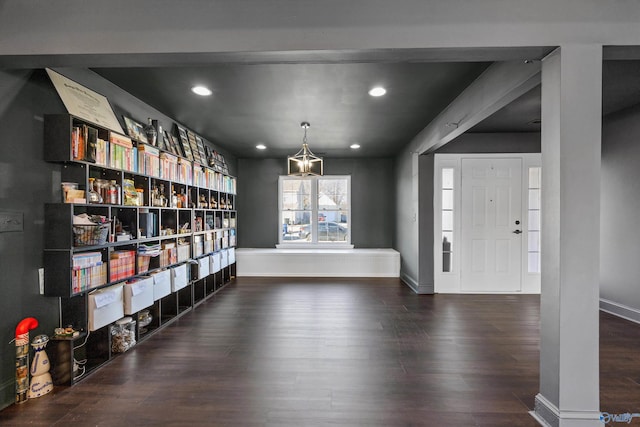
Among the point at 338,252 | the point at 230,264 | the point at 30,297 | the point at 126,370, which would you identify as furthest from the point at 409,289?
the point at 30,297

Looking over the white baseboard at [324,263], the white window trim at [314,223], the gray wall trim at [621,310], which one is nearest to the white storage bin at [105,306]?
the white baseboard at [324,263]

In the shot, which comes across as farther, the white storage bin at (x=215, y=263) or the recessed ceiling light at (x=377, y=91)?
the white storage bin at (x=215, y=263)

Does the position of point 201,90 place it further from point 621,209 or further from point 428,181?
point 621,209

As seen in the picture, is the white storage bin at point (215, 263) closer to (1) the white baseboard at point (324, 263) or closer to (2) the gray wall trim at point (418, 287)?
(1) the white baseboard at point (324, 263)

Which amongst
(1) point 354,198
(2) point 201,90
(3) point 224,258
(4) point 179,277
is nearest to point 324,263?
(1) point 354,198

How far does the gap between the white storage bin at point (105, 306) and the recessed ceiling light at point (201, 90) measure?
2.05 metres

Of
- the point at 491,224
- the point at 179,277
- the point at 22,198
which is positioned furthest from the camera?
the point at 491,224

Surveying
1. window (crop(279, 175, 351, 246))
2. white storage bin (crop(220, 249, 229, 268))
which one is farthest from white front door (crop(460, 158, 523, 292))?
white storage bin (crop(220, 249, 229, 268))

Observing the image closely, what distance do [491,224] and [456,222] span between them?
22.0 inches

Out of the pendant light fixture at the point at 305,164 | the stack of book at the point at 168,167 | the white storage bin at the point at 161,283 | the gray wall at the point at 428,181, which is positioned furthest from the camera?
the gray wall at the point at 428,181

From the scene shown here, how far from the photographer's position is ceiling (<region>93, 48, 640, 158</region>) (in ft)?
8.69

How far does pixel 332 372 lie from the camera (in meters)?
2.59

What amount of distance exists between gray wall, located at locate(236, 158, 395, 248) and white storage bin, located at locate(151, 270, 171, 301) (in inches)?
134

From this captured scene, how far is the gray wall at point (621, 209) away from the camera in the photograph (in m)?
3.89
